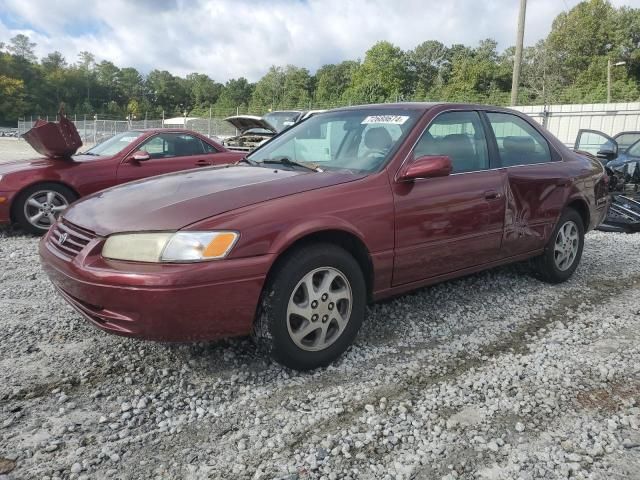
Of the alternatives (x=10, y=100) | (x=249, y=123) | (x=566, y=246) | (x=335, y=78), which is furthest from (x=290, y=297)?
(x=335, y=78)

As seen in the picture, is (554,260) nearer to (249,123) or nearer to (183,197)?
(183,197)

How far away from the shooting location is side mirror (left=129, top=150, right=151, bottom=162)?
22.0 ft

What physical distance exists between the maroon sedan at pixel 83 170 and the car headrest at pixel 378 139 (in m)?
4.14

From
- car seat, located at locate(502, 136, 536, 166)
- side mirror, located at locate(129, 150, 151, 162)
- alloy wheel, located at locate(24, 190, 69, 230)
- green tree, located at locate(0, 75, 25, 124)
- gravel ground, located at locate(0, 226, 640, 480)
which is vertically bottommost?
gravel ground, located at locate(0, 226, 640, 480)

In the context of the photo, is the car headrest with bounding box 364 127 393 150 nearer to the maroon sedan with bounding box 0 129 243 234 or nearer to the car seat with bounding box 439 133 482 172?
the car seat with bounding box 439 133 482 172

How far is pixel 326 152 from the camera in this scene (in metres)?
3.57

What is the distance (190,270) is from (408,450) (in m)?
1.29

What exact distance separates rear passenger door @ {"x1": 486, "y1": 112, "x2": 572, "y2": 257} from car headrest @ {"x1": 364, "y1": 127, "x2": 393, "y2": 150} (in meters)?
1.11

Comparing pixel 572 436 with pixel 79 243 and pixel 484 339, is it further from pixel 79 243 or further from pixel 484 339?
pixel 79 243

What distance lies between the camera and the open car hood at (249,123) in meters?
13.3

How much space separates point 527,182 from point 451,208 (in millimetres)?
1056

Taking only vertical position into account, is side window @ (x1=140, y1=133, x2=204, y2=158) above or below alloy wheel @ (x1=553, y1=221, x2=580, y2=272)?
above

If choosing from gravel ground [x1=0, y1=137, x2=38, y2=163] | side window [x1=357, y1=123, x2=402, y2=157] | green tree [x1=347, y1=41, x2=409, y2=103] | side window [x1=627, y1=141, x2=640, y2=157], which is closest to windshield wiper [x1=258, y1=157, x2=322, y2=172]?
side window [x1=357, y1=123, x2=402, y2=157]

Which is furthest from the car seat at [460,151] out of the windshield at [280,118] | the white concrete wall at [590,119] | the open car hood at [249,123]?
the white concrete wall at [590,119]
